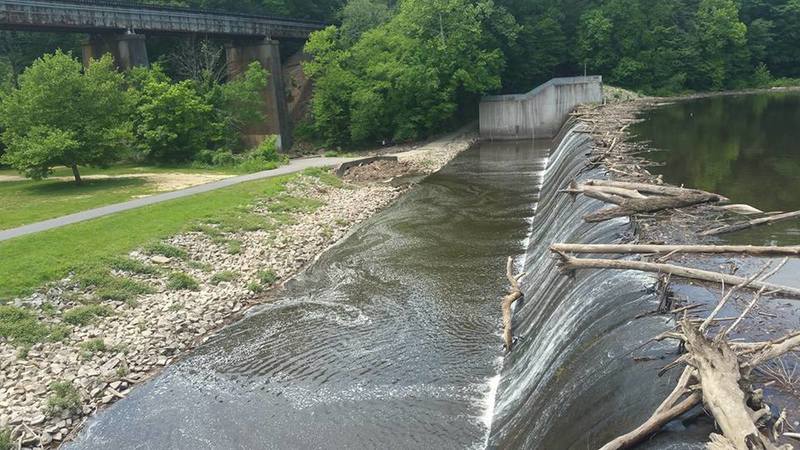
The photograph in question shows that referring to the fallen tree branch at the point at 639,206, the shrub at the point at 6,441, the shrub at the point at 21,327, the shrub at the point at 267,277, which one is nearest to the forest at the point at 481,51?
the shrub at the point at 267,277

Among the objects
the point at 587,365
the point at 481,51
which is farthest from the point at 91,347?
the point at 481,51

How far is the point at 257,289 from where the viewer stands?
19.0 m

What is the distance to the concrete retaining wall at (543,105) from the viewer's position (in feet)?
165

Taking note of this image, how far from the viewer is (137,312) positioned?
1661 cm

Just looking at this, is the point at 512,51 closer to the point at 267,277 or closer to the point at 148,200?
the point at 148,200

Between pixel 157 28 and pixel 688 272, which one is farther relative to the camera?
pixel 157 28

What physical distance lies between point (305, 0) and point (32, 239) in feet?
175

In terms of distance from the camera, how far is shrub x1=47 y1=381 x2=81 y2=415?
1240cm

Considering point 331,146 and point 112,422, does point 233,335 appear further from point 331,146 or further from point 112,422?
point 331,146

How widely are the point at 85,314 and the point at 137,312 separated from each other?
4.21ft

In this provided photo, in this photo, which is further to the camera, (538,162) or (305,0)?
(305,0)

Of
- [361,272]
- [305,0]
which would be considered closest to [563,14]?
[305,0]

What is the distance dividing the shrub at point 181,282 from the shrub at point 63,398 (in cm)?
548

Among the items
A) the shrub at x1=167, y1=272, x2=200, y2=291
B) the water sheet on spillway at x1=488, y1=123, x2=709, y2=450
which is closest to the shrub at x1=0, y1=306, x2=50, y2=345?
the shrub at x1=167, y1=272, x2=200, y2=291
